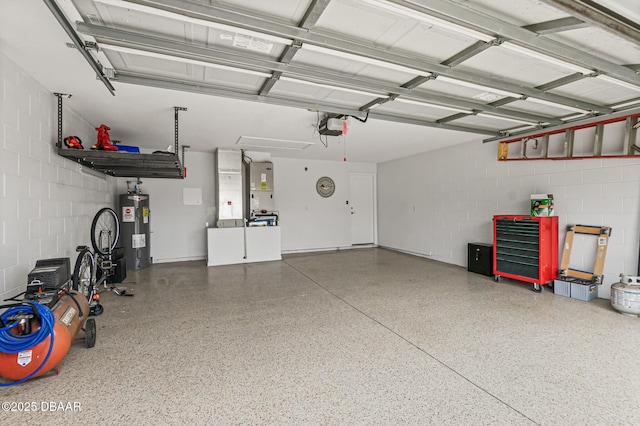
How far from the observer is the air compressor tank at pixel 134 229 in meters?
5.46

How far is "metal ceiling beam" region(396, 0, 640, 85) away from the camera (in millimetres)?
1779

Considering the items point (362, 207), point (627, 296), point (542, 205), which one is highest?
point (542, 205)

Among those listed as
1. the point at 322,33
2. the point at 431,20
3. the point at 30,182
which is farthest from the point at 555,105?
the point at 30,182

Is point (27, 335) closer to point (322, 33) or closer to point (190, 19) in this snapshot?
point (190, 19)

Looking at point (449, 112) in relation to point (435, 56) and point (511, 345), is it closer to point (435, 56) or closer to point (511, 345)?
point (435, 56)

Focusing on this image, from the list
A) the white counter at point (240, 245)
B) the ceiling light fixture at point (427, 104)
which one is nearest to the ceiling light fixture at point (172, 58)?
the ceiling light fixture at point (427, 104)

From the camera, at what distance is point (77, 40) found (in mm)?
2139

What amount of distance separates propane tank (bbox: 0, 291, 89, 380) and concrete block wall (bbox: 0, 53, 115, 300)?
71cm

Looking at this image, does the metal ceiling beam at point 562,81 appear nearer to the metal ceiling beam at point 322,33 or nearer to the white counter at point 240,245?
the metal ceiling beam at point 322,33

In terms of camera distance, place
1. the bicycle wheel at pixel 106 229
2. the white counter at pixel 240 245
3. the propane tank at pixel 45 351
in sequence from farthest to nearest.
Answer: the white counter at pixel 240 245 < the bicycle wheel at pixel 106 229 < the propane tank at pixel 45 351

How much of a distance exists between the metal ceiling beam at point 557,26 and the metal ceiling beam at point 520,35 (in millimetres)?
49

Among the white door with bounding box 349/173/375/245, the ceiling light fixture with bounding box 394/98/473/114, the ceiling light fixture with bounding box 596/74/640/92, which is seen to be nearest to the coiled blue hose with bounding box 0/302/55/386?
the ceiling light fixture with bounding box 394/98/473/114

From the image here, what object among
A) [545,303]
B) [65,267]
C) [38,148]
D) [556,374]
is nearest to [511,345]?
[556,374]

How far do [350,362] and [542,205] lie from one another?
3.79 m
